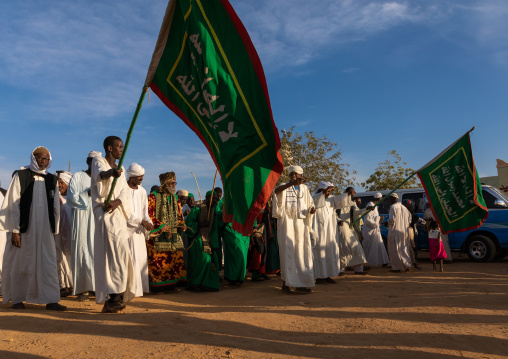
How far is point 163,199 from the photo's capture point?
7441mm

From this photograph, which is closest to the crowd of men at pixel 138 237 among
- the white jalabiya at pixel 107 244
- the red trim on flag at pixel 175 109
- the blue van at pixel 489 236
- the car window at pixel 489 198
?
the white jalabiya at pixel 107 244

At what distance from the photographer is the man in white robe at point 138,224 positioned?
5914mm

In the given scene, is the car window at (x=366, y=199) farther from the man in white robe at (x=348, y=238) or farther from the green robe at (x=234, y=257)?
the green robe at (x=234, y=257)

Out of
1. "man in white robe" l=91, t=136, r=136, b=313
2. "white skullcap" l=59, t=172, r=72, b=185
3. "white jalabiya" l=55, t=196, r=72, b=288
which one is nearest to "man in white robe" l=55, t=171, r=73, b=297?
"white jalabiya" l=55, t=196, r=72, b=288

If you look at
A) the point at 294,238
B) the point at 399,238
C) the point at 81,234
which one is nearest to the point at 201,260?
the point at 294,238

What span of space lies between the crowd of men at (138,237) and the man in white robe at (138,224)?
15 millimetres

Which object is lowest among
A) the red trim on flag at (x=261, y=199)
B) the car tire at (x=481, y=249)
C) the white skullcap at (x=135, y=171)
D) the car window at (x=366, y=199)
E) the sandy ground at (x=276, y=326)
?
the sandy ground at (x=276, y=326)

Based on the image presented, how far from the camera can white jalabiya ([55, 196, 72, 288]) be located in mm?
6758

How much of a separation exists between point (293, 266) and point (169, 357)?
155 inches

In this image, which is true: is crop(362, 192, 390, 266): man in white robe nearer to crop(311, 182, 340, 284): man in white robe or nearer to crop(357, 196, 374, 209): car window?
crop(357, 196, 374, 209): car window

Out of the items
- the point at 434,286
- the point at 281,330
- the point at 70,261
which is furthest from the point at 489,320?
the point at 70,261

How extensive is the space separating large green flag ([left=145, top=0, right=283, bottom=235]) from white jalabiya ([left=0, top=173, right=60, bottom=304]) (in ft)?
10.3

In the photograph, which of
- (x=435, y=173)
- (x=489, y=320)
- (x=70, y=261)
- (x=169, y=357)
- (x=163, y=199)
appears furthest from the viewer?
(x=435, y=173)

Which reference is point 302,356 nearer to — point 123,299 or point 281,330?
point 281,330
